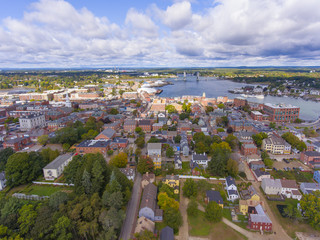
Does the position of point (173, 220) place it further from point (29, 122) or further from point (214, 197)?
point (29, 122)

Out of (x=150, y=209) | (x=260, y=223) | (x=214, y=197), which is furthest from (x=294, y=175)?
(x=150, y=209)

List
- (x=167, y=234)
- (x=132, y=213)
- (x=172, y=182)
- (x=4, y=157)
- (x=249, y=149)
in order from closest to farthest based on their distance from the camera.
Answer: (x=167, y=234) → (x=132, y=213) → (x=172, y=182) → (x=4, y=157) → (x=249, y=149)

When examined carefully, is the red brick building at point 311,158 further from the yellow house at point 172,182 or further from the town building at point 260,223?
the yellow house at point 172,182

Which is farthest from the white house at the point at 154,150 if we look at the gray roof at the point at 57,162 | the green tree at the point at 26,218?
the green tree at the point at 26,218

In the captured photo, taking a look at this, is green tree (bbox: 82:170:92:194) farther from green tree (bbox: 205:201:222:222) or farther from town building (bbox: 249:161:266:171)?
town building (bbox: 249:161:266:171)

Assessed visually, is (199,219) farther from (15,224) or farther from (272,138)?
(272,138)
